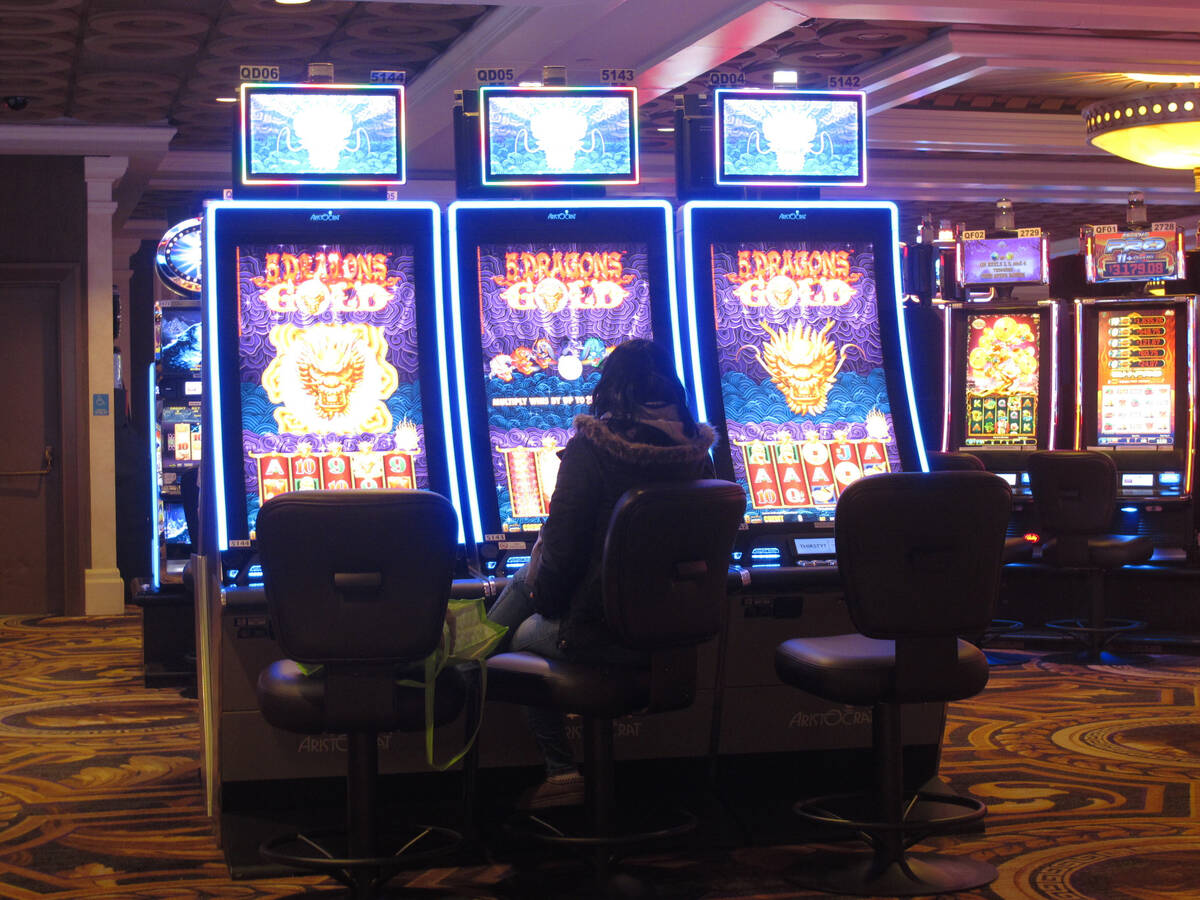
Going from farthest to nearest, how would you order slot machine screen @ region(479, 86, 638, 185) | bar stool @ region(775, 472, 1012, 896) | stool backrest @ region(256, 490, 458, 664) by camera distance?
slot machine screen @ region(479, 86, 638, 185), bar stool @ region(775, 472, 1012, 896), stool backrest @ region(256, 490, 458, 664)

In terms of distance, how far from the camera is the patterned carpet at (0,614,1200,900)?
3.26m

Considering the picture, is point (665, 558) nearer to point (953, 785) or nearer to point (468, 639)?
point (468, 639)

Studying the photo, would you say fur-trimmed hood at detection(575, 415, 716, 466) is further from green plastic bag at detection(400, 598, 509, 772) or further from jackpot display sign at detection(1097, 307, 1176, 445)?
jackpot display sign at detection(1097, 307, 1176, 445)

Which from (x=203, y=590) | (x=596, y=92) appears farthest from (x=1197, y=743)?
(x=203, y=590)

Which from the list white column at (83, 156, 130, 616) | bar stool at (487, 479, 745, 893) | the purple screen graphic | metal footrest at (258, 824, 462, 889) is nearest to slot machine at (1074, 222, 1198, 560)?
the purple screen graphic

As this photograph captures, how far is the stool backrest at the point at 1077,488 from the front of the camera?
6.08 metres

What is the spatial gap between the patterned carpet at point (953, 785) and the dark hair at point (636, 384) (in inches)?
41.2

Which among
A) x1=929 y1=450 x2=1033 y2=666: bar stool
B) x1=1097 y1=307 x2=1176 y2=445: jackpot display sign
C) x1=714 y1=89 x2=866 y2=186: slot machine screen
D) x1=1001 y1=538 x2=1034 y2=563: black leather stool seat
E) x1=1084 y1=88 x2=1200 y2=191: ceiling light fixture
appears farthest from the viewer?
x1=1084 y1=88 x2=1200 y2=191: ceiling light fixture

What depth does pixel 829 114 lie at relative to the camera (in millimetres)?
3906

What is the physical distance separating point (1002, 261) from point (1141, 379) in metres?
0.90

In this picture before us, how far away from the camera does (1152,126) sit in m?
7.58

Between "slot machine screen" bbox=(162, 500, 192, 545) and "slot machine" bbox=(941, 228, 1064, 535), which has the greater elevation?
"slot machine" bbox=(941, 228, 1064, 535)

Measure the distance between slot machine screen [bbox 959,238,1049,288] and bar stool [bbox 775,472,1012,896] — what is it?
15.3 ft

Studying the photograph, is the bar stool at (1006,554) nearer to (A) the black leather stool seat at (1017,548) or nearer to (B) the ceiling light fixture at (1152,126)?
(A) the black leather stool seat at (1017,548)
